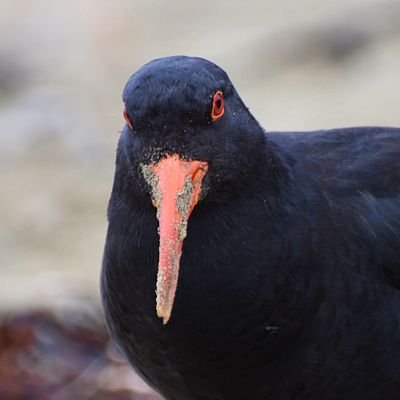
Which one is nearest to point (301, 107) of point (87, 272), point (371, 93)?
point (371, 93)

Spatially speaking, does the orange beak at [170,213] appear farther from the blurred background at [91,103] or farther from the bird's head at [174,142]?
the blurred background at [91,103]

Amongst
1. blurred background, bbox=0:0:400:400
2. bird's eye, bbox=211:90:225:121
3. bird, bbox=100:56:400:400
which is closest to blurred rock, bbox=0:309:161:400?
blurred background, bbox=0:0:400:400

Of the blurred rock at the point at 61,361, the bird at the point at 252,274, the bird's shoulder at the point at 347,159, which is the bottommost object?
the blurred rock at the point at 61,361

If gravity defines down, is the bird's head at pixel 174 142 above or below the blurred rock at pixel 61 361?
above

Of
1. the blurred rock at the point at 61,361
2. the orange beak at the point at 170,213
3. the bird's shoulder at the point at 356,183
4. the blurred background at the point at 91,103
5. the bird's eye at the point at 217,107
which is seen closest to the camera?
the orange beak at the point at 170,213

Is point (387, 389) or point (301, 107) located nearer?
point (387, 389)

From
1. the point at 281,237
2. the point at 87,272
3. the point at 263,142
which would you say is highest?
the point at 263,142

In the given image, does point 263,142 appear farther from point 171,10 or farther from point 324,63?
point 171,10

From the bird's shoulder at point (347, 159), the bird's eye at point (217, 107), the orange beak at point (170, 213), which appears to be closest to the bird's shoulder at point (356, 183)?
the bird's shoulder at point (347, 159)
